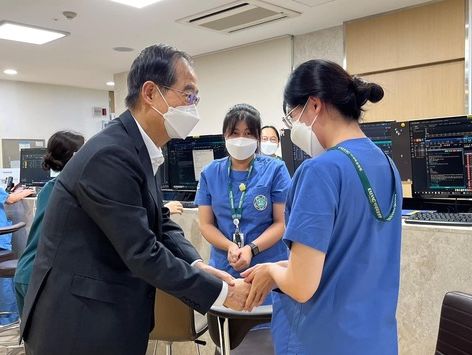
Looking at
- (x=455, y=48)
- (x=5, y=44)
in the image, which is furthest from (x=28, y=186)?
(x=455, y=48)

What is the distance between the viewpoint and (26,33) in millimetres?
5523

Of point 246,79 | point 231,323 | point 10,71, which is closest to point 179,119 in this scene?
point 231,323

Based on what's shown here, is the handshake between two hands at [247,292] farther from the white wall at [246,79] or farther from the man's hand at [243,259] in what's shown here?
the white wall at [246,79]

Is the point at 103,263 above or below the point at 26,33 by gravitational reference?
below

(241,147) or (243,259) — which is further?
(241,147)

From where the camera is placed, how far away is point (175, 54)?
134 centimetres

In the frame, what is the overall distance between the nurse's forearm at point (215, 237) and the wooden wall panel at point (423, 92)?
307cm

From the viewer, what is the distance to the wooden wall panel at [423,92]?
15.5ft

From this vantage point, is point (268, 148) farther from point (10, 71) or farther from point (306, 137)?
point (10, 71)

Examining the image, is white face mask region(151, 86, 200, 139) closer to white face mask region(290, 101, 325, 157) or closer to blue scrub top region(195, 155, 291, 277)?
white face mask region(290, 101, 325, 157)

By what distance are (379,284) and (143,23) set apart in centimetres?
477

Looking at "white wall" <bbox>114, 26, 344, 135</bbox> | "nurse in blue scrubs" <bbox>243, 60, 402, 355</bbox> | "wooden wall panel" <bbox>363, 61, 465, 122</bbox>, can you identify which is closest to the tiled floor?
"nurse in blue scrubs" <bbox>243, 60, 402, 355</bbox>

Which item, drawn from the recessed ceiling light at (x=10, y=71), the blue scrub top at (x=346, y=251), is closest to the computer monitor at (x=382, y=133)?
the blue scrub top at (x=346, y=251)

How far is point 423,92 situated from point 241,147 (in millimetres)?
3456
